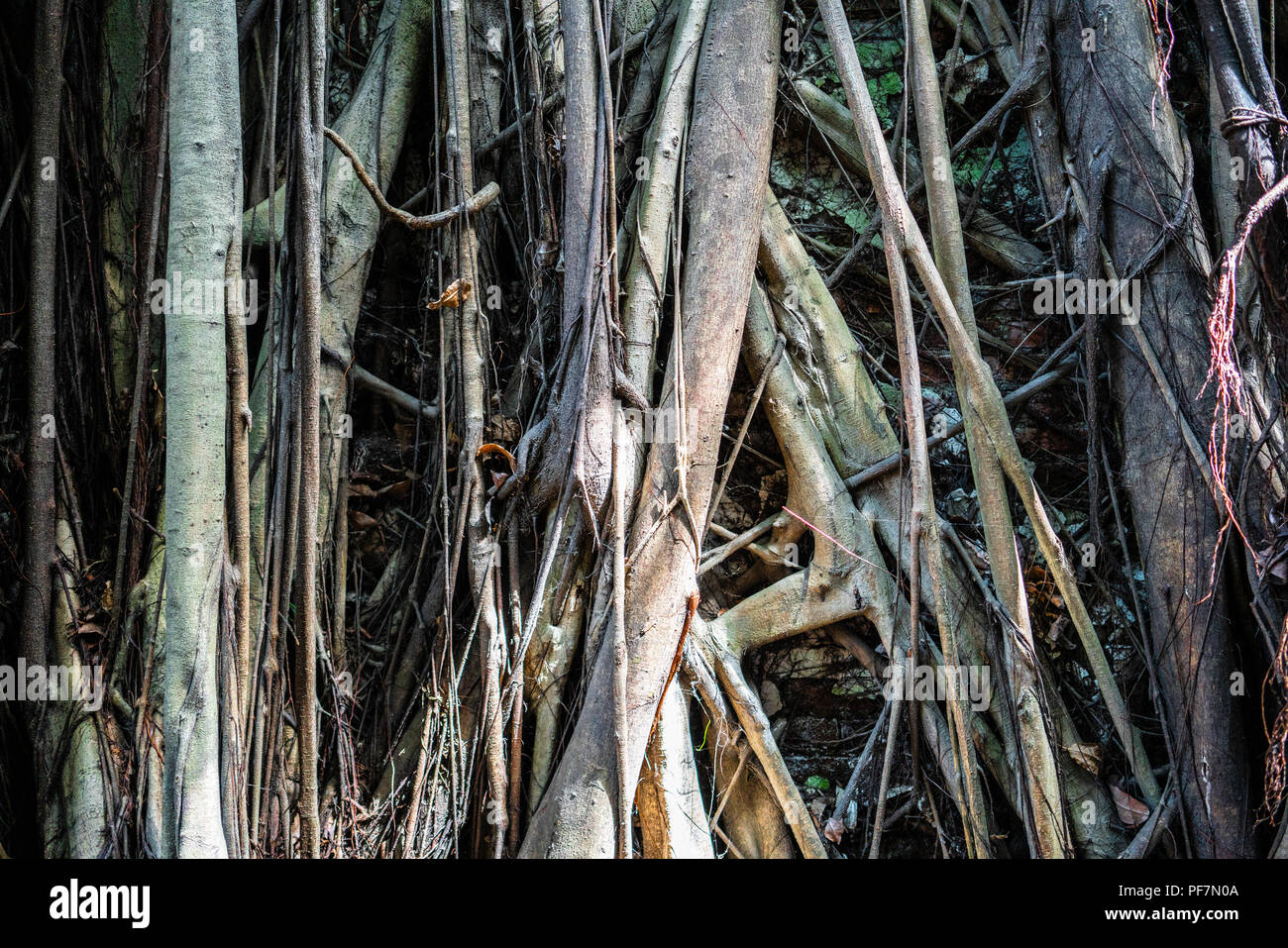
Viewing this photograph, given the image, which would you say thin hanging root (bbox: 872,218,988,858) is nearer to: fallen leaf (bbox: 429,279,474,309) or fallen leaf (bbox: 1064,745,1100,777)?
fallen leaf (bbox: 1064,745,1100,777)

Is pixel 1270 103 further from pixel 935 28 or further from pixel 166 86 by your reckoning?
pixel 166 86

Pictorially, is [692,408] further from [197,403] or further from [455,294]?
[197,403]

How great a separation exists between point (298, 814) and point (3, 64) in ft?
6.09

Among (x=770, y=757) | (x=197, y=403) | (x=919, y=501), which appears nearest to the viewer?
(x=197, y=403)

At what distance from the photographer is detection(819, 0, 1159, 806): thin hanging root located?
6.91 feet

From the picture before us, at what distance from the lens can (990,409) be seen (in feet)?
7.01

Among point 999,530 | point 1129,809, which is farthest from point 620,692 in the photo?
point 1129,809

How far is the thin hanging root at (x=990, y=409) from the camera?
6.91 ft

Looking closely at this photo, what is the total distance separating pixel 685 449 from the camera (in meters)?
2.20

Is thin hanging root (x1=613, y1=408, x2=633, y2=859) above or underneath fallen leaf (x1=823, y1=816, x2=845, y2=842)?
above

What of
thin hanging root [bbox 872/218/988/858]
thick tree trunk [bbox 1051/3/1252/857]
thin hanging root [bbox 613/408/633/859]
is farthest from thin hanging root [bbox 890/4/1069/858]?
thin hanging root [bbox 613/408/633/859]

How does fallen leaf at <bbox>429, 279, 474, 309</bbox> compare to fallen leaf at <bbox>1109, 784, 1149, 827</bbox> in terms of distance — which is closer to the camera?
fallen leaf at <bbox>1109, 784, 1149, 827</bbox>

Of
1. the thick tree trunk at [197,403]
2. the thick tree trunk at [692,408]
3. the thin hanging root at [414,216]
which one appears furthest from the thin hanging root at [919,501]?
the thick tree trunk at [197,403]
